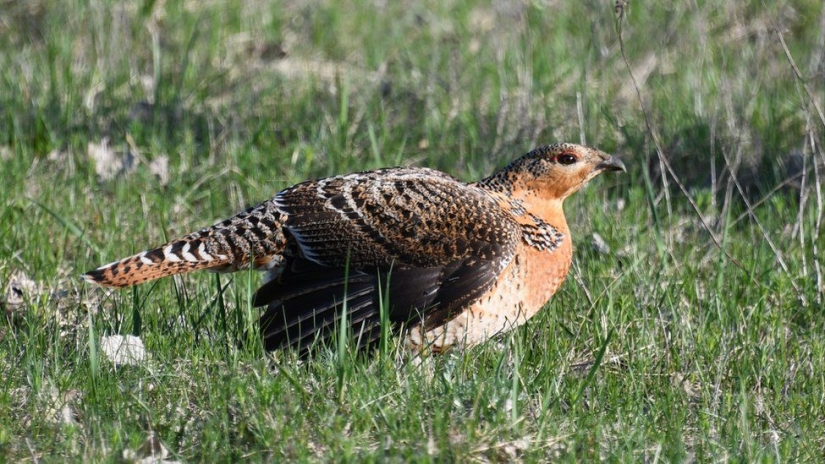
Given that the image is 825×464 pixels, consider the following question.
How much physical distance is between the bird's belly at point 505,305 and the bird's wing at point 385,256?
91 millimetres

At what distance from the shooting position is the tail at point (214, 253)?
15.9 ft

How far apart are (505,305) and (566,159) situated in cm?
86

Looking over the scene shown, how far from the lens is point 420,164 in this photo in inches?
296

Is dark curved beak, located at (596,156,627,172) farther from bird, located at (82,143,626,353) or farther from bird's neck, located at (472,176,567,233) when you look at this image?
bird, located at (82,143,626,353)

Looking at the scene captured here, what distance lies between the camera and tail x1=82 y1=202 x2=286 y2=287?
4.84m

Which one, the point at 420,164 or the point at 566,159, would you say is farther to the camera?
the point at 420,164

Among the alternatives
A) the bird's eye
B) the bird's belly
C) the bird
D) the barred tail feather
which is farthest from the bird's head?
the barred tail feather

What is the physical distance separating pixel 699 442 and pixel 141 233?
3.38 metres

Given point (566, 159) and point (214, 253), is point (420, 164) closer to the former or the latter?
point (566, 159)

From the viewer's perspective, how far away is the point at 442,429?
152 inches

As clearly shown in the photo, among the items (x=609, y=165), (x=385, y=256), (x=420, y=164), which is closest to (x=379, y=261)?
(x=385, y=256)

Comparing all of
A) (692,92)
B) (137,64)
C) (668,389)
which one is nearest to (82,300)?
(668,389)

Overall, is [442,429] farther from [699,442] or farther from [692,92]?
[692,92]

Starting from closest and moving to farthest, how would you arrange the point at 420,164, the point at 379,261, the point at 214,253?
the point at 379,261
the point at 214,253
the point at 420,164
